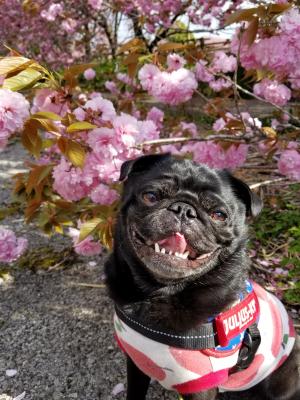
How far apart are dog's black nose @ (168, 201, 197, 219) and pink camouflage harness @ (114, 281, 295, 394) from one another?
0.47 metres

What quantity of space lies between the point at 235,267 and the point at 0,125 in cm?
117

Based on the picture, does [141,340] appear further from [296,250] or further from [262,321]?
[296,250]

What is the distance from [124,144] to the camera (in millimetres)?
1893

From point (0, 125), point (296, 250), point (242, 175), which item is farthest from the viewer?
point (242, 175)

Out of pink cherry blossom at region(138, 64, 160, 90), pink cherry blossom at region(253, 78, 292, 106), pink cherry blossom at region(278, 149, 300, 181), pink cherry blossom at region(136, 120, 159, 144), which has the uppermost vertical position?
pink cherry blossom at region(138, 64, 160, 90)

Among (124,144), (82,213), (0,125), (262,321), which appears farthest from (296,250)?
(0,125)

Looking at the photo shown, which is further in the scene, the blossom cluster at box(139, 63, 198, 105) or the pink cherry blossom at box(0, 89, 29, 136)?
the blossom cluster at box(139, 63, 198, 105)

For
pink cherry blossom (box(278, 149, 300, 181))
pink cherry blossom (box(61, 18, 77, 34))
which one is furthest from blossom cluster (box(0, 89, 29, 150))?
pink cherry blossom (box(61, 18, 77, 34))

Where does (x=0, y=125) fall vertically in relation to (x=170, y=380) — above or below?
above

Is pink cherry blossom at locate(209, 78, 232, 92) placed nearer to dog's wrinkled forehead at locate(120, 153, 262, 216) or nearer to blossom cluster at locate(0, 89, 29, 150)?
dog's wrinkled forehead at locate(120, 153, 262, 216)

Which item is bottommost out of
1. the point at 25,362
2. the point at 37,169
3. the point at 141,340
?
the point at 25,362

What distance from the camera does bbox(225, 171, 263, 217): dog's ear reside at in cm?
182

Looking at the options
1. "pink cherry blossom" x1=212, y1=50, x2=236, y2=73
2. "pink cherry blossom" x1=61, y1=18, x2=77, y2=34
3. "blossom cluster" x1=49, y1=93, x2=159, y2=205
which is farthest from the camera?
"pink cherry blossom" x1=61, y1=18, x2=77, y2=34

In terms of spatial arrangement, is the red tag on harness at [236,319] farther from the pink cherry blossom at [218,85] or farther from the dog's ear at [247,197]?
the pink cherry blossom at [218,85]
